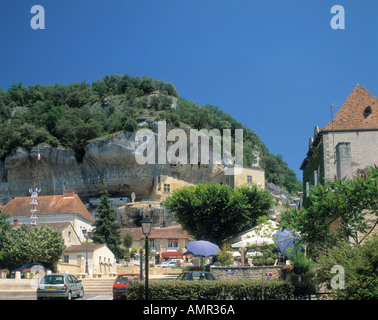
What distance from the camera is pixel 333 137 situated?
24234mm

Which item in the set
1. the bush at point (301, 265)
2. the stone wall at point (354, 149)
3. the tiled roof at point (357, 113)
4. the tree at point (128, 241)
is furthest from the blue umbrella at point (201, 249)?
the tree at point (128, 241)

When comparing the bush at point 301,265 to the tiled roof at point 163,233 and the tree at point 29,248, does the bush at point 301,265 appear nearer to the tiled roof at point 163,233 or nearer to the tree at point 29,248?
the tree at point 29,248

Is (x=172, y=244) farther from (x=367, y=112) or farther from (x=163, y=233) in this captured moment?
(x=367, y=112)

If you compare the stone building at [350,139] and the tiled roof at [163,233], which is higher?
the stone building at [350,139]

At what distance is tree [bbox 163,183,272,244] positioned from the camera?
3766cm

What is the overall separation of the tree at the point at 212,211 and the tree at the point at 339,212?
20.0m

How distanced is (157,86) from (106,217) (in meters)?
49.0

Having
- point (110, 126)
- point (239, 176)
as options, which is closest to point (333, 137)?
point (239, 176)

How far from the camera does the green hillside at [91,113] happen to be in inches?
2689

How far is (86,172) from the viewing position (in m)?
68.3

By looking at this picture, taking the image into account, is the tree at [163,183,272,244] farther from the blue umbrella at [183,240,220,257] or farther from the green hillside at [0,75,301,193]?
the green hillside at [0,75,301,193]

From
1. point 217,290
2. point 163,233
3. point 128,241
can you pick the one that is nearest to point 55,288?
point 217,290

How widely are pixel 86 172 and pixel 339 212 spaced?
5568 centimetres

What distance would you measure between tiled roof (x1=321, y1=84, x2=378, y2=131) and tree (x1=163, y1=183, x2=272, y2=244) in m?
14.9
